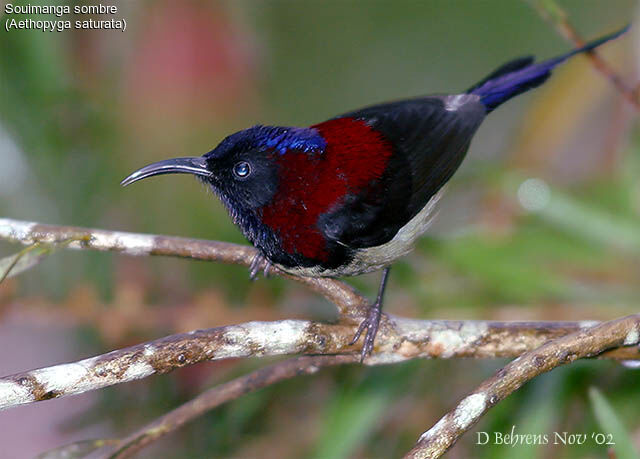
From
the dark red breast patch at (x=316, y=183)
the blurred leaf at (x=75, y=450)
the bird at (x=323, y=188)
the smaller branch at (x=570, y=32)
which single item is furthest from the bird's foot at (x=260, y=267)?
the smaller branch at (x=570, y=32)

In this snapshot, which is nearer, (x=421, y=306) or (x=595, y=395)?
(x=595, y=395)

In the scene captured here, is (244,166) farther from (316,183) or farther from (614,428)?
(614,428)

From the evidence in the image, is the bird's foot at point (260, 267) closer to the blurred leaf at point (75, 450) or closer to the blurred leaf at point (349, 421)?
the blurred leaf at point (349, 421)

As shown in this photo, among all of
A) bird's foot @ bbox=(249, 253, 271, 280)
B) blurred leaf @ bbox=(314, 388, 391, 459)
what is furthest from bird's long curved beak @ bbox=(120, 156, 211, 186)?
blurred leaf @ bbox=(314, 388, 391, 459)

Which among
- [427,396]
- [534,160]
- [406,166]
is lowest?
[427,396]

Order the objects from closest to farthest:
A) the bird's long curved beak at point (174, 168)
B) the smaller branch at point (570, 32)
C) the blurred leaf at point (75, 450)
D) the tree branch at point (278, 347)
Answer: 1. the tree branch at point (278, 347)
2. the blurred leaf at point (75, 450)
3. the bird's long curved beak at point (174, 168)
4. the smaller branch at point (570, 32)

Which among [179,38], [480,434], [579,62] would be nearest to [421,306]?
[480,434]

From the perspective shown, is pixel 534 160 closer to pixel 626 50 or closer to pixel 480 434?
pixel 626 50

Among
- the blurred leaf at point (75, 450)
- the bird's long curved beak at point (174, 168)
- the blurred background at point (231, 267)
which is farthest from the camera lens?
the blurred background at point (231, 267)
